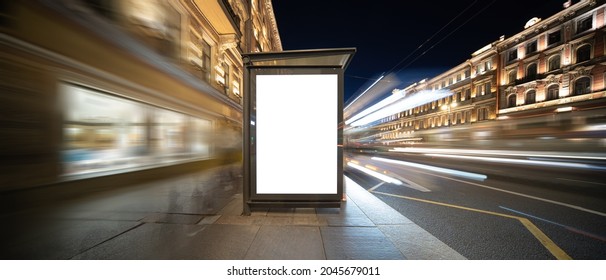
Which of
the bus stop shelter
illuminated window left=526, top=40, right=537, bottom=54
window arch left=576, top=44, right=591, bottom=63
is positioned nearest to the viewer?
the bus stop shelter

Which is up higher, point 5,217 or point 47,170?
point 47,170

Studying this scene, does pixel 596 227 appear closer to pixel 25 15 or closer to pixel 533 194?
pixel 533 194

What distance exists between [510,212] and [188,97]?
999cm

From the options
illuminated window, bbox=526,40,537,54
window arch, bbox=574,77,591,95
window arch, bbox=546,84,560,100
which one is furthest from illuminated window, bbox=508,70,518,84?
window arch, bbox=574,77,591,95

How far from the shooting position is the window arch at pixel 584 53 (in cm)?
2217

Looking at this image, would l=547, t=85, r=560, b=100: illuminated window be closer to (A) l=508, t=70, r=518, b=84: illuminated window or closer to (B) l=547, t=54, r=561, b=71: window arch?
(B) l=547, t=54, r=561, b=71: window arch

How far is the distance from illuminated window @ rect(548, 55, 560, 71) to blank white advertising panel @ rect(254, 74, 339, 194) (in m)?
38.9

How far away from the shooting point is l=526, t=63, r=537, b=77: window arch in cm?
2727

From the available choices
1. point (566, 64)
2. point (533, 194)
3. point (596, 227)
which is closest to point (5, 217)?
point (596, 227)

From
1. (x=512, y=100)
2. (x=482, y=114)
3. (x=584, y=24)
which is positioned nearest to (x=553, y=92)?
(x=512, y=100)

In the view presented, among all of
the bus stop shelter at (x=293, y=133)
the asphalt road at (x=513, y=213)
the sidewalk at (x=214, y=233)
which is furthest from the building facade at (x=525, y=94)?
the bus stop shelter at (x=293, y=133)

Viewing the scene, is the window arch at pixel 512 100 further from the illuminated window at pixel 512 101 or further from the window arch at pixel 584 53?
the window arch at pixel 584 53

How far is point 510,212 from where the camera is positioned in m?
4.17

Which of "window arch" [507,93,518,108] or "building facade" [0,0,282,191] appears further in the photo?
"window arch" [507,93,518,108]
